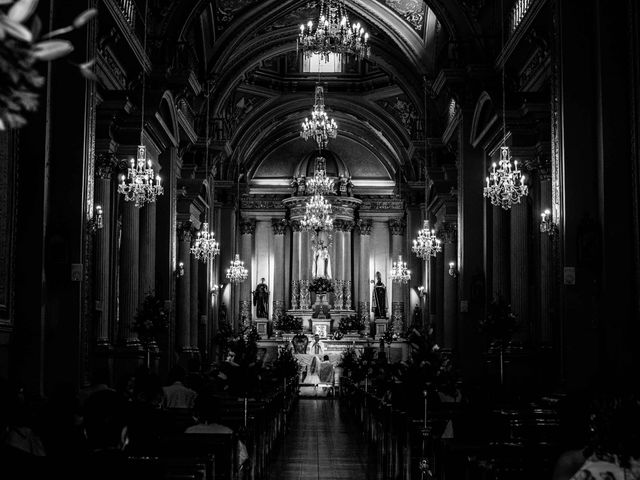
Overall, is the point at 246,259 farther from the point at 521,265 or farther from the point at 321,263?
the point at 521,265

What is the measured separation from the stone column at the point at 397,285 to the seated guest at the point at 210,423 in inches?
1168

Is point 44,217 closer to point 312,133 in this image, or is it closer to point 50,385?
point 50,385

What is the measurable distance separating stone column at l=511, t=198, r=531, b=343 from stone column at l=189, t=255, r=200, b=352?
419 inches

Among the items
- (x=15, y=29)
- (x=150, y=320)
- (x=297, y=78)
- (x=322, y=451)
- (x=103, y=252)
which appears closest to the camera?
(x=15, y=29)

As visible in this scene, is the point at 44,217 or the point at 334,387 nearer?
the point at 44,217

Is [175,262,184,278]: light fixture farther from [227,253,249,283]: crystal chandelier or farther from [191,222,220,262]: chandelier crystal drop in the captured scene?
[227,253,249,283]: crystal chandelier

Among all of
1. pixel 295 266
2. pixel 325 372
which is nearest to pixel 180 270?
pixel 325 372

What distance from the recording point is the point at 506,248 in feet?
69.3

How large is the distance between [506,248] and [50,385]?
11018 millimetres

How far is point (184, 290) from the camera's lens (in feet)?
85.4

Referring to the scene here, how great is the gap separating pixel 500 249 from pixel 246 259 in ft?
69.8

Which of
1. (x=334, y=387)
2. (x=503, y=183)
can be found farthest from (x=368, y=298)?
(x=503, y=183)

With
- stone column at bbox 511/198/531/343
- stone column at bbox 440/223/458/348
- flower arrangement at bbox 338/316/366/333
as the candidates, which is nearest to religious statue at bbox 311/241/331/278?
flower arrangement at bbox 338/316/366/333

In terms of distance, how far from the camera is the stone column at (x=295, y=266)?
134 ft
